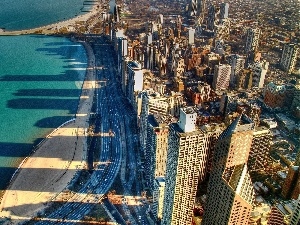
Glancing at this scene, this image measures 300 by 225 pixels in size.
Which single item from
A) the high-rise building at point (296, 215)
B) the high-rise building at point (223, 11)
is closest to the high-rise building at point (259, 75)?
the high-rise building at point (223, 11)

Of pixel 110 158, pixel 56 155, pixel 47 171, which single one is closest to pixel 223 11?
pixel 110 158

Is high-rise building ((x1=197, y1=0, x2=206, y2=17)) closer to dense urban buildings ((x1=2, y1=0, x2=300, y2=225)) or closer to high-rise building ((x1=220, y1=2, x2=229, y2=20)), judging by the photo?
dense urban buildings ((x1=2, y1=0, x2=300, y2=225))

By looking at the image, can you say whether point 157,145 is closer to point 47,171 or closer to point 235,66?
point 47,171

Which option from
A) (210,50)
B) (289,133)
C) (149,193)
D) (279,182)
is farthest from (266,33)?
(149,193)

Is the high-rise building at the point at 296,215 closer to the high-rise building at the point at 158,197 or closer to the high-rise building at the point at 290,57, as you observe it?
the high-rise building at the point at 158,197

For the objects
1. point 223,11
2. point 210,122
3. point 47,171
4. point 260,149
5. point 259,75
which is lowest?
point 47,171
